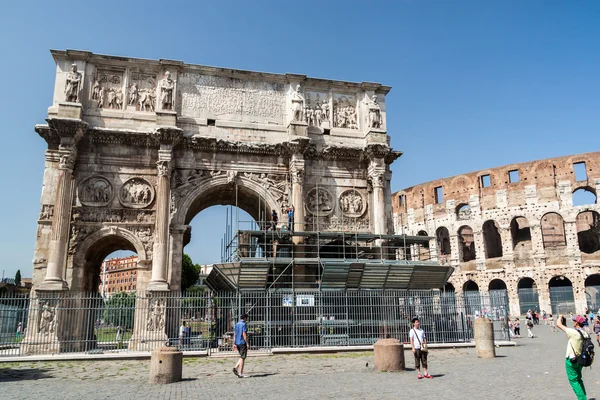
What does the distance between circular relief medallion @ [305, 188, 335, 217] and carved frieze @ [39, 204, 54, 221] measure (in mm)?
9369

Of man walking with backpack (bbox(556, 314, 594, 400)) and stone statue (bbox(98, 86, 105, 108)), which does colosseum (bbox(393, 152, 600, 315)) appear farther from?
man walking with backpack (bbox(556, 314, 594, 400))

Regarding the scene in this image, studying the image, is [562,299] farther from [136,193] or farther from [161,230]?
[136,193]

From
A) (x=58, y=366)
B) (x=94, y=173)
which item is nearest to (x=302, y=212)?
(x=94, y=173)

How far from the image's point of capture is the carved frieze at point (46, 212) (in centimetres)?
1725

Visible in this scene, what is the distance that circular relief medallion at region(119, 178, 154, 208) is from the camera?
60.0ft

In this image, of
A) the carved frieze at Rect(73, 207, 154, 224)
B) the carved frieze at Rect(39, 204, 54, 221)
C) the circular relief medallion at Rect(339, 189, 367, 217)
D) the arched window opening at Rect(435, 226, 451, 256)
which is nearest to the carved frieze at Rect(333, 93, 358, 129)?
the circular relief medallion at Rect(339, 189, 367, 217)

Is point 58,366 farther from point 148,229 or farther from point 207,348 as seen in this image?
point 148,229

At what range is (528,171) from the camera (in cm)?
3734

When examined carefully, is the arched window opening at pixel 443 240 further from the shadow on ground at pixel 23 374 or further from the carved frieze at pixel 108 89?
the shadow on ground at pixel 23 374

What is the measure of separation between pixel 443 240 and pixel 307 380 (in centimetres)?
3684

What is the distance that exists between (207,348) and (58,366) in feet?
14.3

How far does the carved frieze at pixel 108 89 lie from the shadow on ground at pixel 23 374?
10.4 metres

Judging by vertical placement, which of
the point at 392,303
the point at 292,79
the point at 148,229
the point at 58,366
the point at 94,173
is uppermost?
the point at 292,79

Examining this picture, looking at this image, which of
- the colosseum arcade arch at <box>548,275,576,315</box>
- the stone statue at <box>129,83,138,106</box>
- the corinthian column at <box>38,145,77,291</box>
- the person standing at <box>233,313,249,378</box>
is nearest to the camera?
the person standing at <box>233,313,249,378</box>
